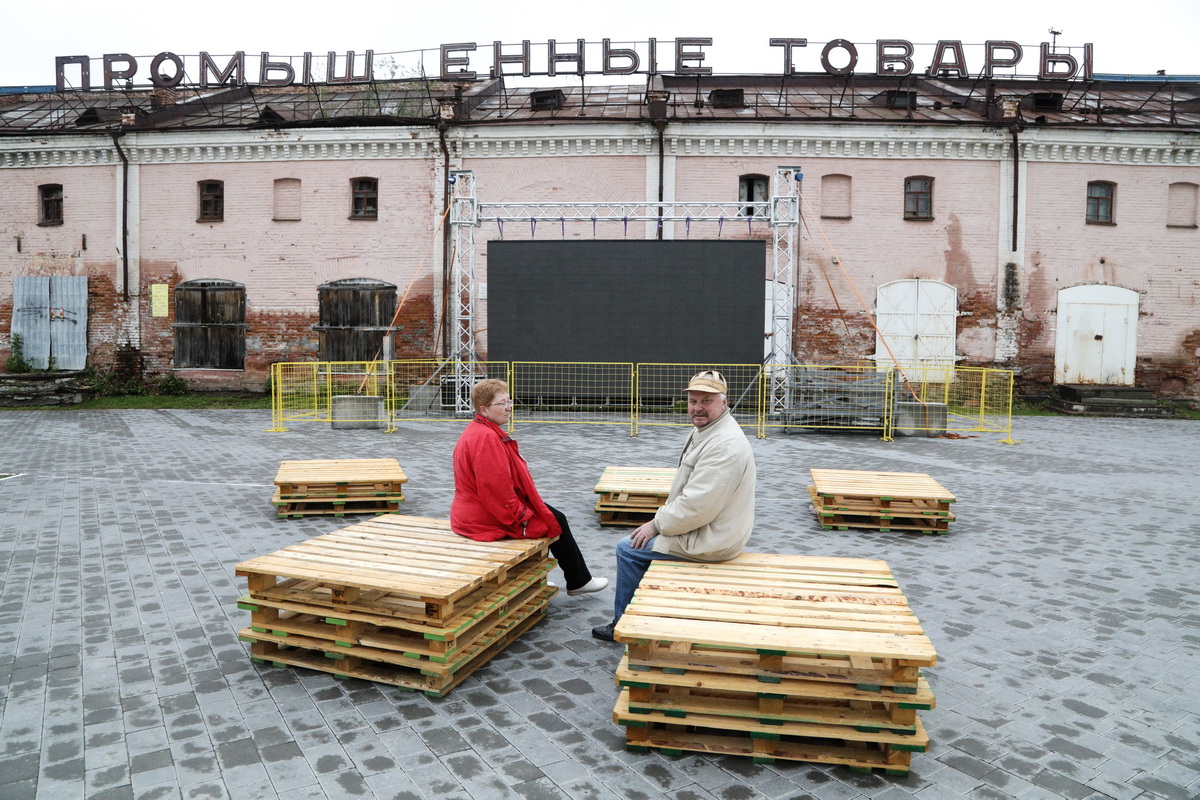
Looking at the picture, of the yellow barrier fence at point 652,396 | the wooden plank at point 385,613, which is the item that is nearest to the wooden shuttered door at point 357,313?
the yellow barrier fence at point 652,396

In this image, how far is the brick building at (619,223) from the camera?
22.8 m

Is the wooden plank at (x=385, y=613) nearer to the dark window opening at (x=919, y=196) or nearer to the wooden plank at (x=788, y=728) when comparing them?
the wooden plank at (x=788, y=728)

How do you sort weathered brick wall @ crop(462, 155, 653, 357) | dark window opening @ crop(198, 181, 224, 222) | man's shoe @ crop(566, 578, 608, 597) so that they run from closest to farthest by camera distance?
man's shoe @ crop(566, 578, 608, 597) < weathered brick wall @ crop(462, 155, 653, 357) < dark window opening @ crop(198, 181, 224, 222)

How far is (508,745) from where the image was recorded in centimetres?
409

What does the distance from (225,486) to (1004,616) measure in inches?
362

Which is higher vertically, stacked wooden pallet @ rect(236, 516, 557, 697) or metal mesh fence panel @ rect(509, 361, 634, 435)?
Answer: metal mesh fence panel @ rect(509, 361, 634, 435)

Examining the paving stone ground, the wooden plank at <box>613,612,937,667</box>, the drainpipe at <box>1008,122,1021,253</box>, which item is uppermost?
the drainpipe at <box>1008,122,1021,253</box>

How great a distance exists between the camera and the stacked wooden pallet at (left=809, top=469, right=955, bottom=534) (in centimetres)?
865

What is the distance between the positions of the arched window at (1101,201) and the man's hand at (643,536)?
2307 centimetres

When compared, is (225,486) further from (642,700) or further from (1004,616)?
(1004,616)

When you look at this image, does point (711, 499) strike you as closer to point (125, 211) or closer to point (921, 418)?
point (921, 418)

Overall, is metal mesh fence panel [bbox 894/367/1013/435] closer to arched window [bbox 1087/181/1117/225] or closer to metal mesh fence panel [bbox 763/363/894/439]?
metal mesh fence panel [bbox 763/363/894/439]

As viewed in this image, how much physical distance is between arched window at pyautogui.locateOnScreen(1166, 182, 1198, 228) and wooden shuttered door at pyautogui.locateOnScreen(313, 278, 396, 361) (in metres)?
22.4

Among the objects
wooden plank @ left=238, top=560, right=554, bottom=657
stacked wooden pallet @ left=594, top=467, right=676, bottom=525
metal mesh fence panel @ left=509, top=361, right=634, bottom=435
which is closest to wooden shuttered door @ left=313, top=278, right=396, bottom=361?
metal mesh fence panel @ left=509, top=361, right=634, bottom=435
